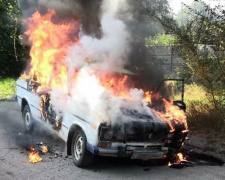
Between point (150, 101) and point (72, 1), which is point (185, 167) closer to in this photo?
point (150, 101)

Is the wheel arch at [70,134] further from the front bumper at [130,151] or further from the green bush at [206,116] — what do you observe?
the green bush at [206,116]

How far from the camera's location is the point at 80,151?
538cm

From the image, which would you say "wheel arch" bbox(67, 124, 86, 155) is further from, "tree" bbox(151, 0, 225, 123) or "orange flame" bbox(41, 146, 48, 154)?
"tree" bbox(151, 0, 225, 123)

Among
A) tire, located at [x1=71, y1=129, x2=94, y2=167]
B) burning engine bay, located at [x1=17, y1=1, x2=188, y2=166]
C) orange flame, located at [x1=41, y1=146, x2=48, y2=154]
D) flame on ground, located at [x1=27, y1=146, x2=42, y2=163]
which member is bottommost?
flame on ground, located at [x1=27, y1=146, x2=42, y2=163]

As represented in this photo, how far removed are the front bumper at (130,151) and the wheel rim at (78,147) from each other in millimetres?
394

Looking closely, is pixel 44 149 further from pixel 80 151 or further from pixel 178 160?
pixel 178 160

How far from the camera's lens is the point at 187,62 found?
313 inches

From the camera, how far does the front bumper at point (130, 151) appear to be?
4905 mm

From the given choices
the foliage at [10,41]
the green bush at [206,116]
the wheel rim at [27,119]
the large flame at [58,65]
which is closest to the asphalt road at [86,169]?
the large flame at [58,65]

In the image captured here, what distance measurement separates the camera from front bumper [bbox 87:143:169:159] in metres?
4.91

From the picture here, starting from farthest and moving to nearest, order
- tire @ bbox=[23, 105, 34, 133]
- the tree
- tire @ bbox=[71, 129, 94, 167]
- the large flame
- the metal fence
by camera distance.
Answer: the metal fence, tire @ bbox=[23, 105, 34, 133], the tree, the large flame, tire @ bbox=[71, 129, 94, 167]

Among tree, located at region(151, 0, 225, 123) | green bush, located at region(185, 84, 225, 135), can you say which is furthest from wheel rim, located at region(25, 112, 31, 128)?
green bush, located at region(185, 84, 225, 135)

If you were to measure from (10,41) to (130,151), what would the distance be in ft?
56.2

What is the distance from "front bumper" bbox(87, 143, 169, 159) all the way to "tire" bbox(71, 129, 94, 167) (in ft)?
0.68
